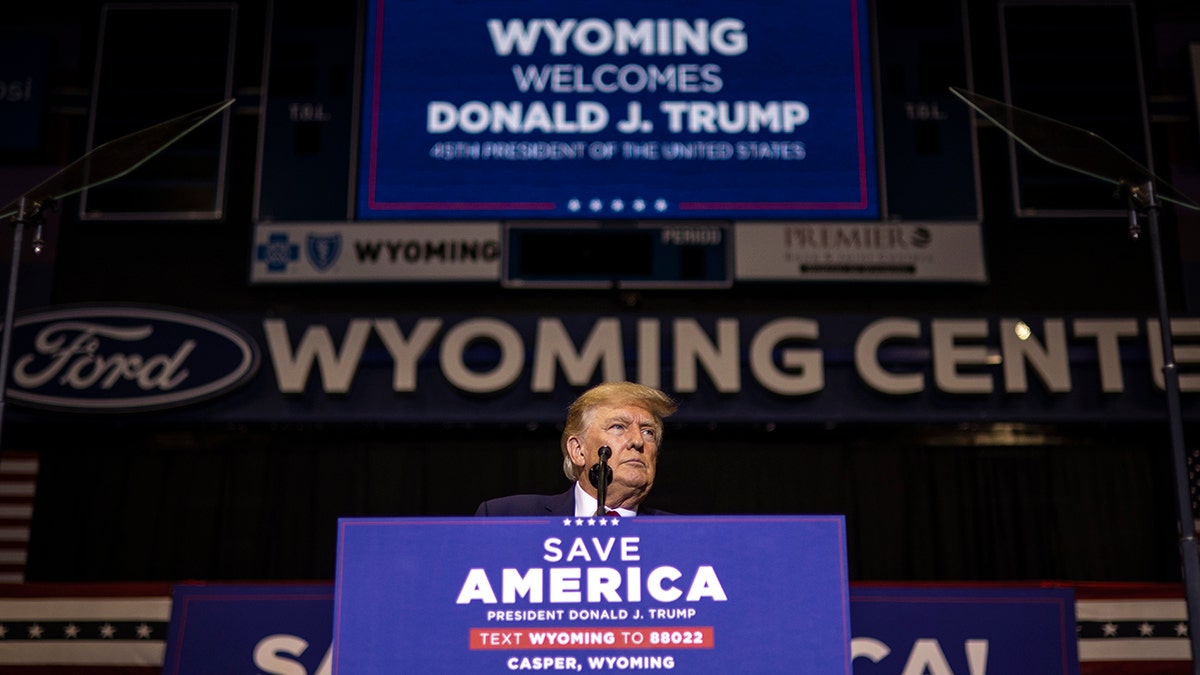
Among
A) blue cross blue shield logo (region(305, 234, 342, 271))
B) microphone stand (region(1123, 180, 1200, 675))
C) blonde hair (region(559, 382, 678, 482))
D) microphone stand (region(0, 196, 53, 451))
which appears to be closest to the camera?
blonde hair (region(559, 382, 678, 482))

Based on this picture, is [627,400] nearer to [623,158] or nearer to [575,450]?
[575,450]

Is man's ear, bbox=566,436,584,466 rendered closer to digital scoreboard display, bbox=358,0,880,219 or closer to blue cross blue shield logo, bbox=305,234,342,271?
digital scoreboard display, bbox=358,0,880,219

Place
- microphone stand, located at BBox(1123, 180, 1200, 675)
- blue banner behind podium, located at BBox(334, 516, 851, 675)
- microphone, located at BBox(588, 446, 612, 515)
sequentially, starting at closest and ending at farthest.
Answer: blue banner behind podium, located at BBox(334, 516, 851, 675) < microphone, located at BBox(588, 446, 612, 515) < microphone stand, located at BBox(1123, 180, 1200, 675)

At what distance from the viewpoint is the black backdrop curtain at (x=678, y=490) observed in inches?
232

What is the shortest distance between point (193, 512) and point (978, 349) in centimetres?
398

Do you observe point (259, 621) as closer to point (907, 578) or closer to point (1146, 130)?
point (907, 578)

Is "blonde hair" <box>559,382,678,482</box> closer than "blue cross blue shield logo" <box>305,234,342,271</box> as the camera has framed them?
Yes

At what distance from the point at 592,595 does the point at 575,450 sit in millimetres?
888

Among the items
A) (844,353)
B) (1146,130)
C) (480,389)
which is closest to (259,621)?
(480,389)

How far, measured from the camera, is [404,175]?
19.2ft

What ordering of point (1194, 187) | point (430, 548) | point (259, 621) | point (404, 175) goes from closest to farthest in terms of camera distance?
1. point (430, 548)
2. point (259, 621)
3. point (404, 175)
4. point (1194, 187)

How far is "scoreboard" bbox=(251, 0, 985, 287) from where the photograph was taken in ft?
19.1

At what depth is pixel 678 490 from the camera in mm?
5973

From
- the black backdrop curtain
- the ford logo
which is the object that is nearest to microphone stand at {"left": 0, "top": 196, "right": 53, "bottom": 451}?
the ford logo
